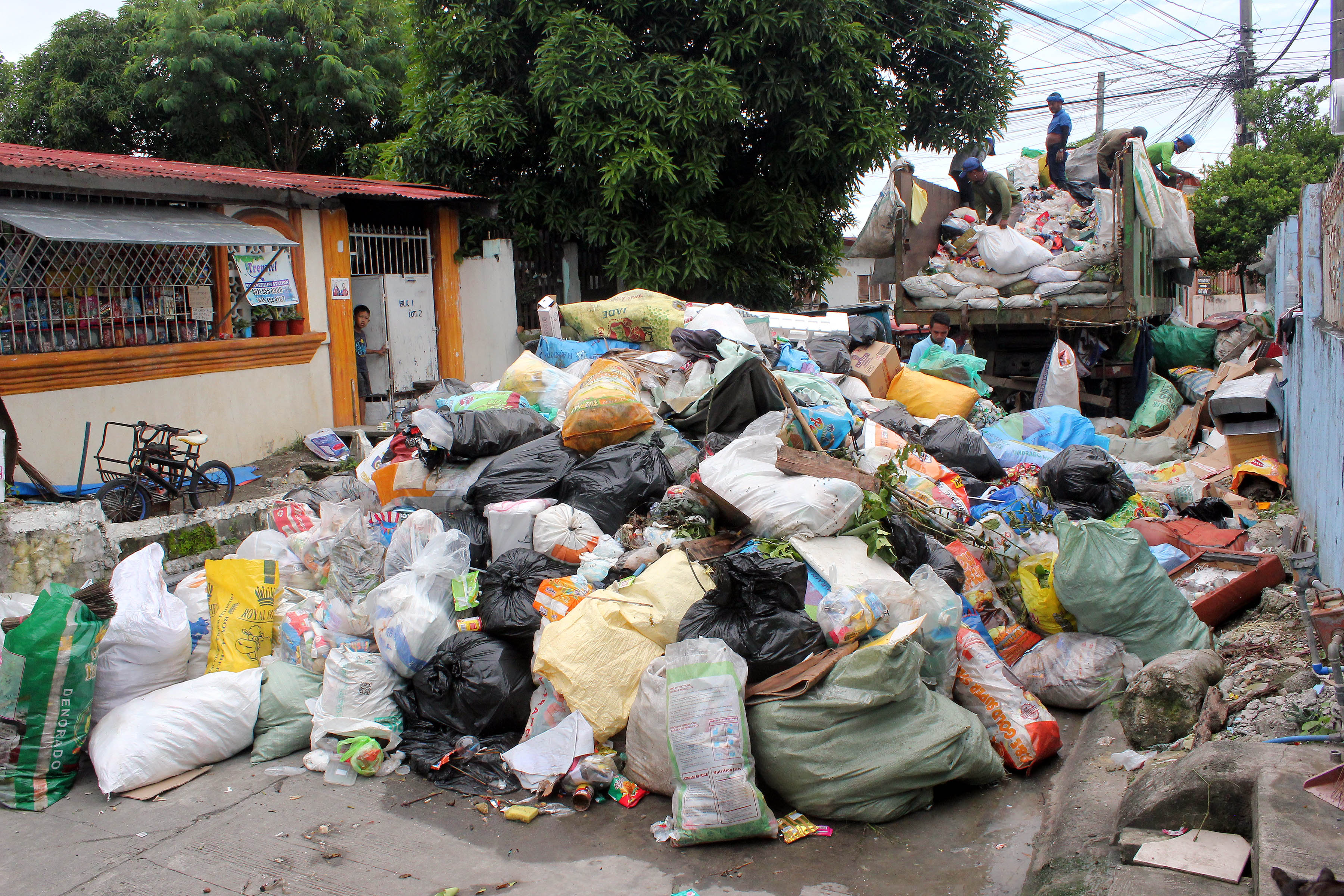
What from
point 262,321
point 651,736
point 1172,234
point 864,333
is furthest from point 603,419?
point 1172,234

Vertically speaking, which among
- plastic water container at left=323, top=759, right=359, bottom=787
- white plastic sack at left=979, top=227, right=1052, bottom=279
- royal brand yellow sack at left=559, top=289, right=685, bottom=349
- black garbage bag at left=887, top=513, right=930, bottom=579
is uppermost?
white plastic sack at left=979, top=227, right=1052, bottom=279

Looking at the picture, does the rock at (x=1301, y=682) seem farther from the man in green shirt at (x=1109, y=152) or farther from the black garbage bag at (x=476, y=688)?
the man in green shirt at (x=1109, y=152)

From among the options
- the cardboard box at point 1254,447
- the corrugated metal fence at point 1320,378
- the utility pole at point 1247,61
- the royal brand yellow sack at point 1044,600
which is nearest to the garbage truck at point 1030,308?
the corrugated metal fence at point 1320,378

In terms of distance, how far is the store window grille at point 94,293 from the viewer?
6.41 metres

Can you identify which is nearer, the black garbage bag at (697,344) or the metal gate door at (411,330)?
the black garbage bag at (697,344)

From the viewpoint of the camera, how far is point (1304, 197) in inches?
229

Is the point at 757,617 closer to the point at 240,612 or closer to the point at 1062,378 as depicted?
the point at 240,612

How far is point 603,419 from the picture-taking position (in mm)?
4848

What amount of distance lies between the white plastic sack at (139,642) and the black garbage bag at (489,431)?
1657 mm

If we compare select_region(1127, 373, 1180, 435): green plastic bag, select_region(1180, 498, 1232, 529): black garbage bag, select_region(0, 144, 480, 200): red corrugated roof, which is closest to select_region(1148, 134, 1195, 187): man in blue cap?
select_region(1127, 373, 1180, 435): green plastic bag

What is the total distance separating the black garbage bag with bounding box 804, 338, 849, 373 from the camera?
6984 mm

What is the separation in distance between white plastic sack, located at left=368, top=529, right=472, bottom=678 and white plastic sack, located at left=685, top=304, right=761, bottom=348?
9.66 feet

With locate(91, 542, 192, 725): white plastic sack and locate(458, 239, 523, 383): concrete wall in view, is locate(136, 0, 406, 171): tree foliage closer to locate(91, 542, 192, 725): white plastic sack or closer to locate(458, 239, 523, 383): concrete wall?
locate(458, 239, 523, 383): concrete wall

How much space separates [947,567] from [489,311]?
6866mm
